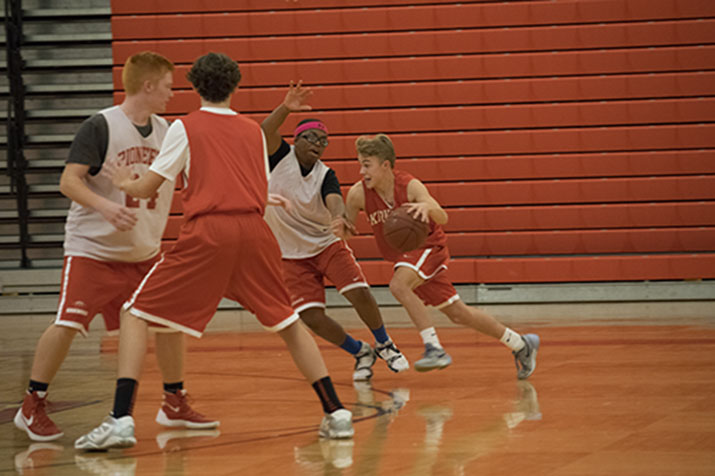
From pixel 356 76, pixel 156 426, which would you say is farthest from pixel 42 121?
pixel 156 426

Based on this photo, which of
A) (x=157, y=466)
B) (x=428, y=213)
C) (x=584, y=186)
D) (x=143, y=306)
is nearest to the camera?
(x=157, y=466)

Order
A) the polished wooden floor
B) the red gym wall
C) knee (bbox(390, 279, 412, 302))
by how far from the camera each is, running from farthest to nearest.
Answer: the red gym wall, knee (bbox(390, 279, 412, 302)), the polished wooden floor

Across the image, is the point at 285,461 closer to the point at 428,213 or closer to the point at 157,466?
the point at 157,466

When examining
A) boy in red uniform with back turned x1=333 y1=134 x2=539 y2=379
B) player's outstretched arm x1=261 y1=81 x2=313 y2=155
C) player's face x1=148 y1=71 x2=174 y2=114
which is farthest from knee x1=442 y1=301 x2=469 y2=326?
player's face x1=148 y1=71 x2=174 y2=114

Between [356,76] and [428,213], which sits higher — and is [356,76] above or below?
above

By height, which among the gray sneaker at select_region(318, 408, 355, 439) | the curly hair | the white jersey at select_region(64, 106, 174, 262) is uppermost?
Answer: the curly hair

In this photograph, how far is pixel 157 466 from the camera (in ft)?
10.5

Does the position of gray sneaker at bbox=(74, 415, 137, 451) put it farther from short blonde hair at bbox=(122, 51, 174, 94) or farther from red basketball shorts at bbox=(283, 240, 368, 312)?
red basketball shorts at bbox=(283, 240, 368, 312)

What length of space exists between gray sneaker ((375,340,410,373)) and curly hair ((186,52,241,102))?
209 cm

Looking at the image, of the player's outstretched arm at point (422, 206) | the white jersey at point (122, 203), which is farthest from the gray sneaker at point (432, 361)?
the white jersey at point (122, 203)

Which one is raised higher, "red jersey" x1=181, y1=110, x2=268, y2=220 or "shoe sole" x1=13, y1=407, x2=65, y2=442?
"red jersey" x1=181, y1=110, x2=268, y2=220

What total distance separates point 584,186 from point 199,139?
7.48 meters

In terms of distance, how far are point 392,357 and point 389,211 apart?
2.61 feet

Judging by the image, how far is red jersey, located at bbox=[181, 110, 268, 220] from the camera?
3461 mm
